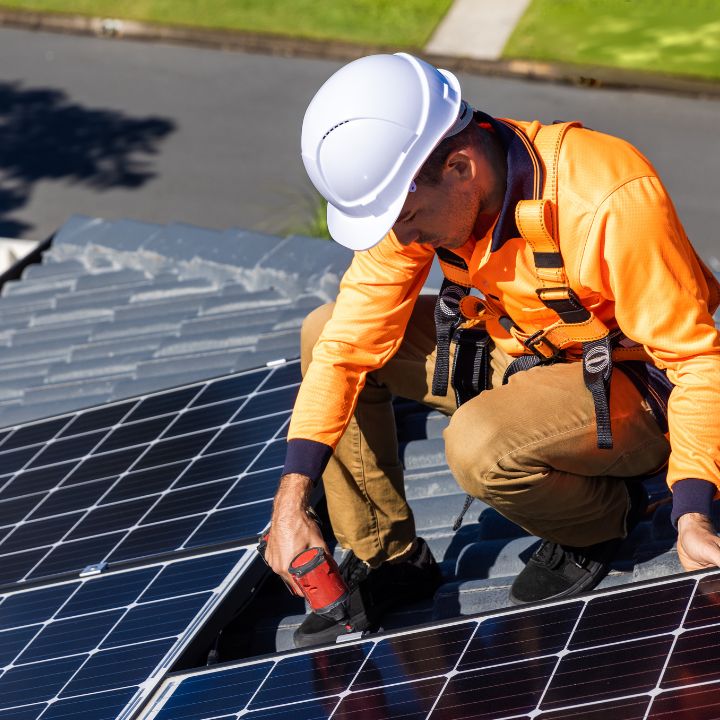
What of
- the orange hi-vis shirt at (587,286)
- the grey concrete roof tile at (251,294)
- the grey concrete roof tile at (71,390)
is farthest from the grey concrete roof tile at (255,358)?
the orange hi-vis shirt at (587,286)

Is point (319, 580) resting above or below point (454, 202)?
below

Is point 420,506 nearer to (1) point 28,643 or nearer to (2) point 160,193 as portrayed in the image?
(1) point 28,643

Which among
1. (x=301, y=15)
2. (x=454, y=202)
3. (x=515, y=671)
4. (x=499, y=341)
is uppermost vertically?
(x=454, y=202)

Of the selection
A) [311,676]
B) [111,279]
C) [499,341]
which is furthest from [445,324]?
[111,279]

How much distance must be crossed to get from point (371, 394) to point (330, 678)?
4.37 feet

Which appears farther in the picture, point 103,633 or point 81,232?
point 81,232

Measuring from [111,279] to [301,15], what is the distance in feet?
48.8

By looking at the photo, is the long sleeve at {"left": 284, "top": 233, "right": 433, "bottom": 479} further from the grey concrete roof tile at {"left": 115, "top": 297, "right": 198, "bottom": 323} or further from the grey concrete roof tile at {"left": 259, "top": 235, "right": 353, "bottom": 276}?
the grey concrete roof tile at {"left": 115, "top": 297, "right": 198, "bottom": 323}

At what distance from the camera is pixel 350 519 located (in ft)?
15.8

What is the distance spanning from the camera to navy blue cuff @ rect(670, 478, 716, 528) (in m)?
3.82

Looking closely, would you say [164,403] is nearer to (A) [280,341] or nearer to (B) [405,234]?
(A) [280,341]

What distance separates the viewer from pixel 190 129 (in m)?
20.8

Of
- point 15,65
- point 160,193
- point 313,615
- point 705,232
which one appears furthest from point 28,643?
point 15,65

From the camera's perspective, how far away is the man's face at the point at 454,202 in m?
4.17
